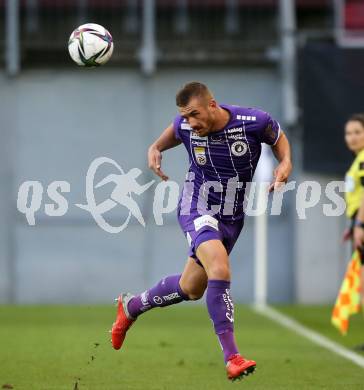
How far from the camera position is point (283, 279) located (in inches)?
690

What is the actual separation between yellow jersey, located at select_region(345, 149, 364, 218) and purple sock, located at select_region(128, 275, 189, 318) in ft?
9.57

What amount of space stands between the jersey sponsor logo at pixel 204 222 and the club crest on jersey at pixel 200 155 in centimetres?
36

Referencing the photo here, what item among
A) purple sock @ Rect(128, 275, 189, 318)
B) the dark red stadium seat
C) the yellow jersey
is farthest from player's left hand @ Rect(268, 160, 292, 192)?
the dark red stadium seat

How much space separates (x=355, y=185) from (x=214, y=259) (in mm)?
3566

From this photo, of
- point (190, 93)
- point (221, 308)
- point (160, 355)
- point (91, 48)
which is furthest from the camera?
point (160, 355)

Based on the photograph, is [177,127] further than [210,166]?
Yes

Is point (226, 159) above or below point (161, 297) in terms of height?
above

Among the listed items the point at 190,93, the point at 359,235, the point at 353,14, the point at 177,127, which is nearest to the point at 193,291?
the point at 177,127

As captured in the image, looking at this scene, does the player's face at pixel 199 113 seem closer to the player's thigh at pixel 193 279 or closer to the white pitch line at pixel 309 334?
the player's thigh at pixel 193 279

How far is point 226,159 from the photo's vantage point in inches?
279

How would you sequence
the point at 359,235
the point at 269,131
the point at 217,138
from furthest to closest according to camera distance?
the point at 359,235
the point at 269,131
the point at 217,138

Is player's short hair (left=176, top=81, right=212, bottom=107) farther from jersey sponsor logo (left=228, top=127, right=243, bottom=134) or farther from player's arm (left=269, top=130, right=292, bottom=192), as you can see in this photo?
player's arm (left=269, top=130, right=292, bottom=192)

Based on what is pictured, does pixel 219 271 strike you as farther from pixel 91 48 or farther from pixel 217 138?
pixel 91 48

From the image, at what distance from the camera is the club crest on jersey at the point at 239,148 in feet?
23.3
